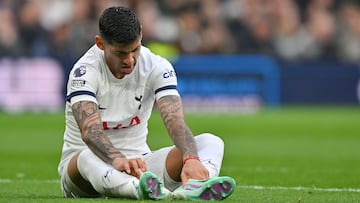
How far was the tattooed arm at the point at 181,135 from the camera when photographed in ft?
21.9

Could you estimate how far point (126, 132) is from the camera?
7.28 metres

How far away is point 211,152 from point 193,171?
0.43 metres

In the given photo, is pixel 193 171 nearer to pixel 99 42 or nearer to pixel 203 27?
pixel 99 42

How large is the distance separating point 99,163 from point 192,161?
2.00 ft

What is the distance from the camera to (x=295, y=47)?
24.1 meters

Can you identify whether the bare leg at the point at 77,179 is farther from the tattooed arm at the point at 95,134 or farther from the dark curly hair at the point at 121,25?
the dark curly hair at the point at 121,25

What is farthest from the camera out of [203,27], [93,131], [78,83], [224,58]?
[203,27]

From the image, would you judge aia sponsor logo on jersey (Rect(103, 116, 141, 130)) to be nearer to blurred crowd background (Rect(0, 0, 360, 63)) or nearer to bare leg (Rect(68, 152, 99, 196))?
bare leg (Rect(68, 152, 99, 196))

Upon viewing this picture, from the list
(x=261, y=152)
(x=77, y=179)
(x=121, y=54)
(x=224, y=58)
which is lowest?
(x=224, y=58)

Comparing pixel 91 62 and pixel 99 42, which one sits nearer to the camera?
pixel 99 42

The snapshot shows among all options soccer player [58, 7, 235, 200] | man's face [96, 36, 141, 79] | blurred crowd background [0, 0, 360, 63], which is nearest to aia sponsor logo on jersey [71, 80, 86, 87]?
soccer player [58, 7, 235, 200]

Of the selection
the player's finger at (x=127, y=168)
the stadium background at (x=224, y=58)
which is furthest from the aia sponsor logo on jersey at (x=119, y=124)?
the stadium background at (x=224, y=58)

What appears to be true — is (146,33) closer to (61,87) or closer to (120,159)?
(61,87)

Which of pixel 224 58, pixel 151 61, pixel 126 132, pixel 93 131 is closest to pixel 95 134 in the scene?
pixel 93 131
